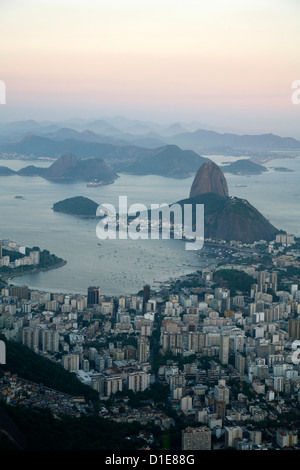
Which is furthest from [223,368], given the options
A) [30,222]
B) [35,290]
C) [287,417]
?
[30,222]

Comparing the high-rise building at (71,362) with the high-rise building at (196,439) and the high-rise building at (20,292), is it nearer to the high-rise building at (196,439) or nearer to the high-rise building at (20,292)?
the high-rise building at (196,439)

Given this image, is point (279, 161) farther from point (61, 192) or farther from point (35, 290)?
point (35, 290)

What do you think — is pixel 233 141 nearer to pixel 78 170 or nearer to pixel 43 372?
pixel 78 170

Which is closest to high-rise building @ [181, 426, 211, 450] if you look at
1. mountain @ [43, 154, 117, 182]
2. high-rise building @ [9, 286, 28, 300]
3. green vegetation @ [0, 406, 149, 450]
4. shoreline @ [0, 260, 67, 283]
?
green vegetation @ [0, 406, 149, 450]

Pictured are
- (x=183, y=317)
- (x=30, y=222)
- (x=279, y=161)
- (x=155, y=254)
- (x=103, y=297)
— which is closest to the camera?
(x=183, y=317)

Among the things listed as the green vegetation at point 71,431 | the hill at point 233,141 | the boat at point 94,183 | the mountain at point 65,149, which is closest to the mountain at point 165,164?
the mountain at point 65,149

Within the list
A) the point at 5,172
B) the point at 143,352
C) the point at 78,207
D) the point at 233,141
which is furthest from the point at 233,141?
the point at 143,352
